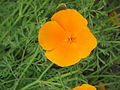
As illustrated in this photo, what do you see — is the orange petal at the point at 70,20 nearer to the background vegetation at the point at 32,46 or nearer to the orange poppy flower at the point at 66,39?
the orange poppy flower at the point at 66,39

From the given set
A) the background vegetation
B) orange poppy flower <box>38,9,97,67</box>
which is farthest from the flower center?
the background vegetation

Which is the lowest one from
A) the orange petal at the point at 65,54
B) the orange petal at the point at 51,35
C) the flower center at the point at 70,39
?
the orange petal at the point at 65,54

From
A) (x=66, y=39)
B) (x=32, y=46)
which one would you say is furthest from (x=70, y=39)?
(x=32, y=46)

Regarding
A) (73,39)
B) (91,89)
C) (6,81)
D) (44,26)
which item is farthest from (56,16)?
(6,81)

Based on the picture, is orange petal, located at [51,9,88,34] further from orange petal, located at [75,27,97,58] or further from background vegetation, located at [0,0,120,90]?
background vegetation, located at [0,0,120,90]

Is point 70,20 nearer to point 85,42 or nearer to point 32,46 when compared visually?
point 85,42

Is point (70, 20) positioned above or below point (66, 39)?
above

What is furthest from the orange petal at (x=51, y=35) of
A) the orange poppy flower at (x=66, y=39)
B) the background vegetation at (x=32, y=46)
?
the background vegetation at (x=32, y=46)
